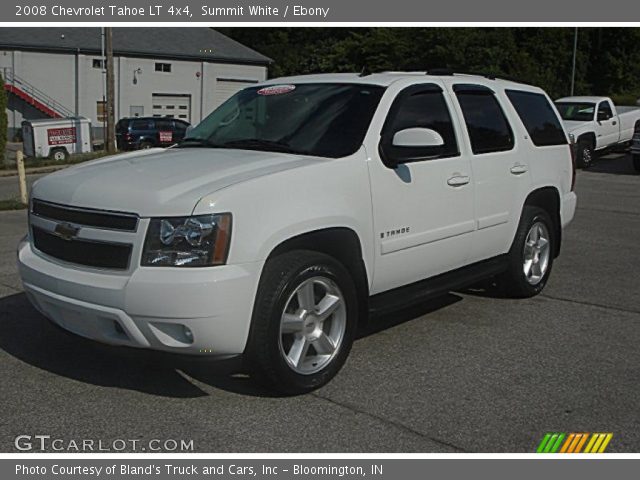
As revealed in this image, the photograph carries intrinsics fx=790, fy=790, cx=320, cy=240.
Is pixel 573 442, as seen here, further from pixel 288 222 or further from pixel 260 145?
pixel 260 145

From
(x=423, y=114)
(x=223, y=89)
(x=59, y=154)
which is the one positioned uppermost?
(x=223, y=89)

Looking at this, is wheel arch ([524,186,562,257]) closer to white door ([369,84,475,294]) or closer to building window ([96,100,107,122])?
white door ([369,84,475,294])

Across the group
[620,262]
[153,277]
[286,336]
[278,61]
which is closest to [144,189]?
[153,277]

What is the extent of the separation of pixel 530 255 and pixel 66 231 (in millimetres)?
4138

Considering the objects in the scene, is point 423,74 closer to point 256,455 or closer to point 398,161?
point 398,161

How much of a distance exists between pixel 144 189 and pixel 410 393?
193 centimetres

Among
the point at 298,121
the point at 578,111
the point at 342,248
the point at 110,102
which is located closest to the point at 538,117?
the point at 298,121

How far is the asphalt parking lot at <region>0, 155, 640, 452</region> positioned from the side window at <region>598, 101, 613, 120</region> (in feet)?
54.2

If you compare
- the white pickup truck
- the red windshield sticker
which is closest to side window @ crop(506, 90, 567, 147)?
the red windshield sticker

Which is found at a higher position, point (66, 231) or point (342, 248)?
point (66, 231)

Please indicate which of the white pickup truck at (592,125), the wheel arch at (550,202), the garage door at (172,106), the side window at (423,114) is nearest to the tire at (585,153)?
the white pickup truck at (592,125)

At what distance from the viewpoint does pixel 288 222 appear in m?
4.37

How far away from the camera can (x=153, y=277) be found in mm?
4047

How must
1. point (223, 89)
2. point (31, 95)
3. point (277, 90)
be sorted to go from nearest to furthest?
point (277, 90)
point (31, 95)
point (223, 89)
